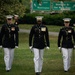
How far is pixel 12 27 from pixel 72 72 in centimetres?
265

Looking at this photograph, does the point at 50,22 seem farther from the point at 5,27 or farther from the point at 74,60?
the point at 5,27

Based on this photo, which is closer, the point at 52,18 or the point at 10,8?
the point at 10,8

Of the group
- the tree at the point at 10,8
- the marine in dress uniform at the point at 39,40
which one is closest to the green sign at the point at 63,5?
the tree at the point at 10,8

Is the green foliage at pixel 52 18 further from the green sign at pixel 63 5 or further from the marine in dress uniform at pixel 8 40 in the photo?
the marine in dress uniform at pixel 8 40

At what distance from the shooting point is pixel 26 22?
2037 inches

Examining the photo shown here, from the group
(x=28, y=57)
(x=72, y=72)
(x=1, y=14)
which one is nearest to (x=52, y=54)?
(x=28, y=57)

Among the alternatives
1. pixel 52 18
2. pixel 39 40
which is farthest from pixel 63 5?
pixel 39 40

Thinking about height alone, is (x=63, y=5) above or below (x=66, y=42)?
below

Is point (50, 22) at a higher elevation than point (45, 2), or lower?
lower

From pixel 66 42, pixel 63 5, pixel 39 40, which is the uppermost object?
pixel 39 40

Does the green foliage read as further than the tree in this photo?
Yes

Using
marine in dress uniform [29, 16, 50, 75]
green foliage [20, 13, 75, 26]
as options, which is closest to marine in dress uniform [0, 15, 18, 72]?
marine in dress uniform [29, 16, 50, 75]

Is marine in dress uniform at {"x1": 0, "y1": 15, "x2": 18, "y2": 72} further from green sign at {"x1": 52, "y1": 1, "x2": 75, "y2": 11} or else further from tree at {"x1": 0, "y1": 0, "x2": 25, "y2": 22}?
green sign at {"x1": 52, "y1": 1, "x2": 75, "y2": 11}

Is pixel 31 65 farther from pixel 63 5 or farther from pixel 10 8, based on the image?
pixel 63 5
